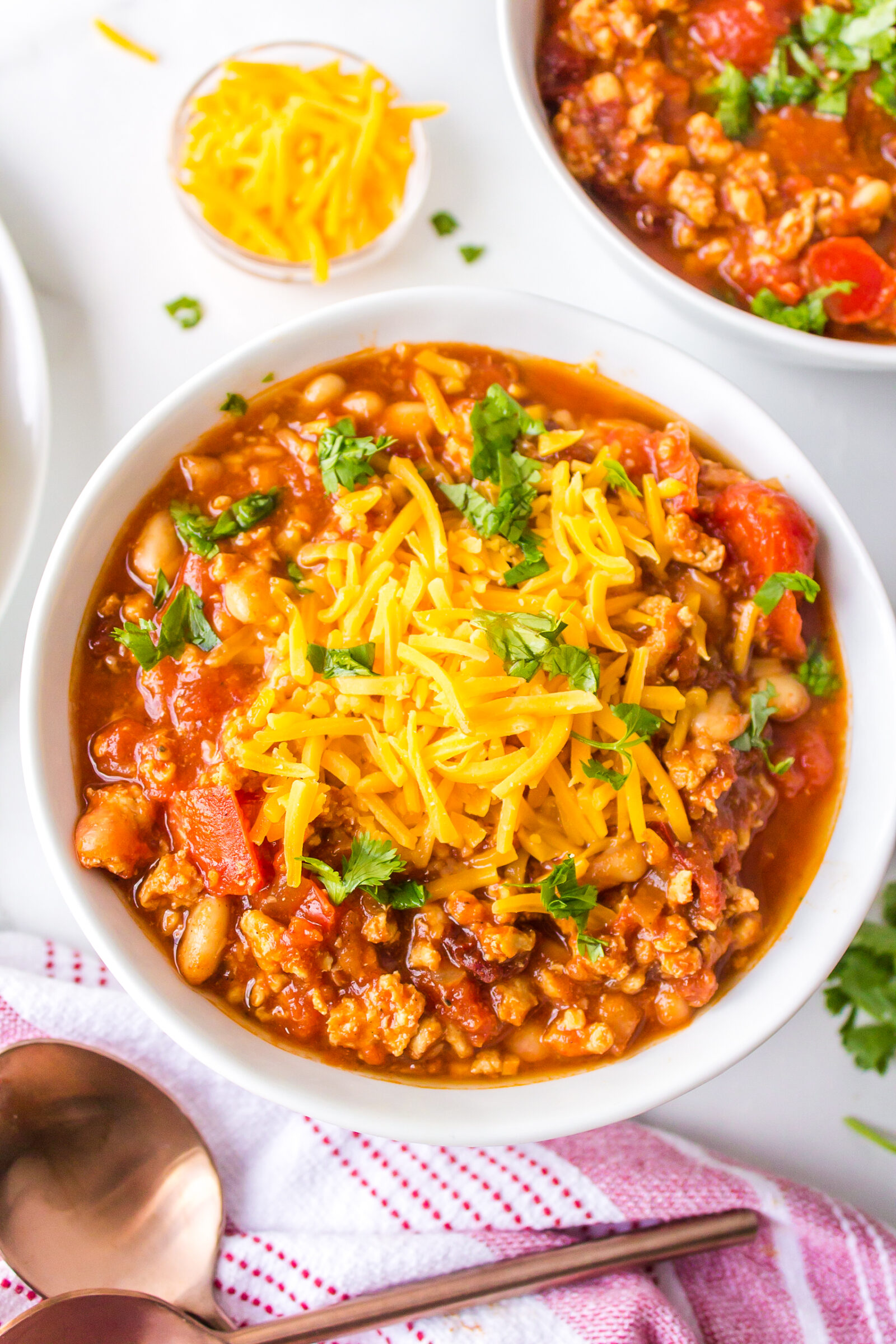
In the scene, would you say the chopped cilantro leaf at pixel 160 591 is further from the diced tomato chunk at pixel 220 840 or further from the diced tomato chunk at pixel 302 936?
the diced tomato chunk at pixel 302 936

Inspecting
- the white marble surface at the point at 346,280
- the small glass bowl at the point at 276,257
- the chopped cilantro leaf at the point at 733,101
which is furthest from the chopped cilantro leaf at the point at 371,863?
the chopped cilantro leaf at the point at 733,101

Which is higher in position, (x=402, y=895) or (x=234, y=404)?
(x=234, y=404)

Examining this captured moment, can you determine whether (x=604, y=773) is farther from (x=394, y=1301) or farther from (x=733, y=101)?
(x=733, y=101)

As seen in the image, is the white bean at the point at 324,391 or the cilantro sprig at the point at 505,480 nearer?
the cilantro sprig at the point at 505,480

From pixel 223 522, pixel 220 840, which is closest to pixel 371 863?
pixel 220 840

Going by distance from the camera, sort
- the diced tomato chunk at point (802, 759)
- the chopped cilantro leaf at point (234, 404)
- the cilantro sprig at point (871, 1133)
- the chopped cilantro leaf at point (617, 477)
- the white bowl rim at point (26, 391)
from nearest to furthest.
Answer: the chopped cilantro leaf at point (617, 477) → the chopped cilantro leaf at point (234, 404) → the diced tomato chunk at point (802, 759) → the white bowl rim at point (26, 391) → the cilantro sprig at point (871, 1133)

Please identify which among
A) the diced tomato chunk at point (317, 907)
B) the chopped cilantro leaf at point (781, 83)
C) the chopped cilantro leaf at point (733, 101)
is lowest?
the diced tomato chunk at point (317, 907)

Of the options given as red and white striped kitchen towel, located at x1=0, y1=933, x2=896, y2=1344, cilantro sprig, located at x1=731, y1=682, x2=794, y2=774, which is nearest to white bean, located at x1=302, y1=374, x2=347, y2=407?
cilantro sprig, located at x1=731, y1=682, x2=794, y2=774

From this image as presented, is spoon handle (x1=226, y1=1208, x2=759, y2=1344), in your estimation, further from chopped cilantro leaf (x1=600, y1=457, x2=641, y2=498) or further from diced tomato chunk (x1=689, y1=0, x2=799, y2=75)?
diced tomato chunk (x1=689, y1=0, x2=799, y2=75)
